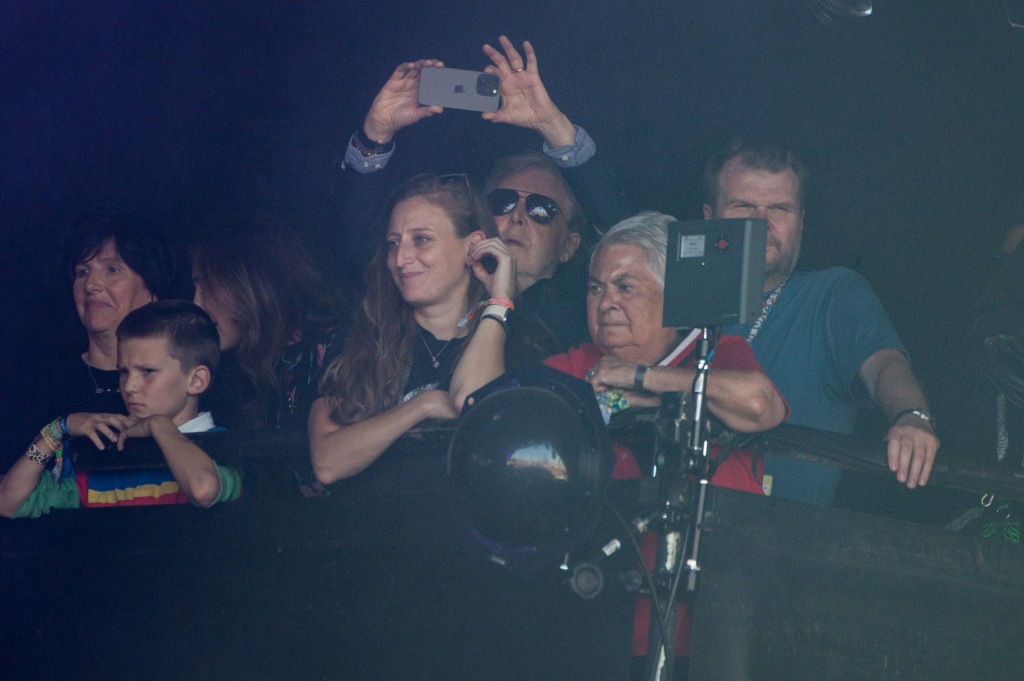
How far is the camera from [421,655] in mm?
2117

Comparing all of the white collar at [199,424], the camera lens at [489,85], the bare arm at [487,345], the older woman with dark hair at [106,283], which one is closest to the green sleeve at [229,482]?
the white collar at [199,424]

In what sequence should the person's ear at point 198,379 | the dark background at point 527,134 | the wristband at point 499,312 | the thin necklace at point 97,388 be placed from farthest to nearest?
the dark background at point 527,134 < the thin necklace at point 97,388 < the person's ear at point 198,379 < the wristband at point 499,312

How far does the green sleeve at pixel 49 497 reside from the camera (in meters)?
2.48

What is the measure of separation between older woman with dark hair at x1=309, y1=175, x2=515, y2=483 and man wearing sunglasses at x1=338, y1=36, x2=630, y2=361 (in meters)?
0.22

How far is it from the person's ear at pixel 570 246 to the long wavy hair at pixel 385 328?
34 cm

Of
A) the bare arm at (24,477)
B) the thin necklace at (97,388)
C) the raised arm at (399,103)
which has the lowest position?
the bare arm at (24,477)

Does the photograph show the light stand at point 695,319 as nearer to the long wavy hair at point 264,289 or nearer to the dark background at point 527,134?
the long wavy hair at point 264,289

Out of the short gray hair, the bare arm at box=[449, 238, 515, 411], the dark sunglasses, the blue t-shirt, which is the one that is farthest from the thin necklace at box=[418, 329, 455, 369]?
the blue t-shirt

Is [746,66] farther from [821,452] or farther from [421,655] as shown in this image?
[421,655]

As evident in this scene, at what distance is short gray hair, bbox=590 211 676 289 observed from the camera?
8.34ft

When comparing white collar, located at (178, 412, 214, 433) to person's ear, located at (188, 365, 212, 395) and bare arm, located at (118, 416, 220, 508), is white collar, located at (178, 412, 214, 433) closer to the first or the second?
person's ear, located at (188, 365, 212, 395)

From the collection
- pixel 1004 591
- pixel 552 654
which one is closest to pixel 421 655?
pixel 552 654

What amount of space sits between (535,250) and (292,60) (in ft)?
4.44

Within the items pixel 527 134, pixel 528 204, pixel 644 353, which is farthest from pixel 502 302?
pixel 527 134
